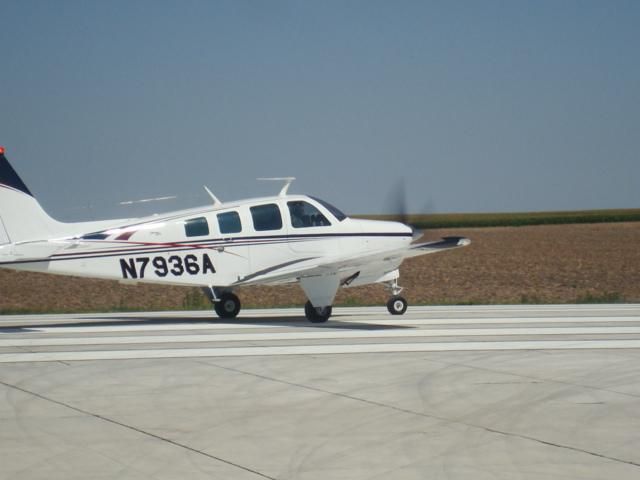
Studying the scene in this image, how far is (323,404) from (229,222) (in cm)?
844

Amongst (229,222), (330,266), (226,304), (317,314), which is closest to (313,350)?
(330,266)

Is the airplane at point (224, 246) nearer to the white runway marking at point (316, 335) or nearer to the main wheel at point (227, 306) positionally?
the main wheel at point (227, 306)

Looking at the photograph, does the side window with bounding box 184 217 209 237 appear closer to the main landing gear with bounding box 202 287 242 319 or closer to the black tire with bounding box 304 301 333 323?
the main landing gear with bounding box 202 287 242 319

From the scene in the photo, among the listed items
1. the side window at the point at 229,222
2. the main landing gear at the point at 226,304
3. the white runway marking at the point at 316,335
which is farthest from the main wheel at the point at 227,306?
the side window at the point at 229,222

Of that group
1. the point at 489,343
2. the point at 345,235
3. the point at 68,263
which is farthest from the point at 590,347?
the point at 68,263

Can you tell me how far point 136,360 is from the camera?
1162 centimetres

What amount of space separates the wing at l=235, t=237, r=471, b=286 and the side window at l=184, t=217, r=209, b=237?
1.18 m

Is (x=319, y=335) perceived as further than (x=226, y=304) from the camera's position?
No

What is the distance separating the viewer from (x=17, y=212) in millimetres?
15125

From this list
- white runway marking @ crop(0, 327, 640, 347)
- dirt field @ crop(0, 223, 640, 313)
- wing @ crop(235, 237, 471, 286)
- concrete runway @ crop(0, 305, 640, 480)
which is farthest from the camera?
dirt field @ crop(0, 223, 640, 313)

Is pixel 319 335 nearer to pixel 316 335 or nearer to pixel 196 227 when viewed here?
pixel 316 335

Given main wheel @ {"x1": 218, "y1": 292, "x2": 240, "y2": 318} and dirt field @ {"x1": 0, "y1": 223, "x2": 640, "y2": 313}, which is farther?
dirt field @ {"x1": 0, "y1": 223, "x2": 640, "y2": 313}

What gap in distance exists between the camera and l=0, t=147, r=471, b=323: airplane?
1524 centimetres

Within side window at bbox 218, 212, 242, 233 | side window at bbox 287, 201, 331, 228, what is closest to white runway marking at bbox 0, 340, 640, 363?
side window at bbox 218, 212, 242, 233
